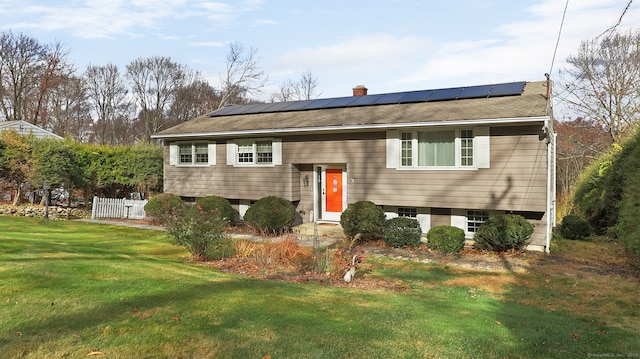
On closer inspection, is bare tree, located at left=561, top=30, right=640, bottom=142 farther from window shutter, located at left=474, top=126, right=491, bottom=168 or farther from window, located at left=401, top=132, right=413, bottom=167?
window, located at left=401, top=132, right=413, bottom=167

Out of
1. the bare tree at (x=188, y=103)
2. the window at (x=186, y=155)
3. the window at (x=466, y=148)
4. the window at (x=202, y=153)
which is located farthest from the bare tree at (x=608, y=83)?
the bare tree at (x=188, y=103)

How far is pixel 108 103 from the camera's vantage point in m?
46.5

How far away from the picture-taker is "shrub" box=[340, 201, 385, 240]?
12648 millimetres

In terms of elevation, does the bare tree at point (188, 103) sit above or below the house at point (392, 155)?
above

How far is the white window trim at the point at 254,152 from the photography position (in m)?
15.4

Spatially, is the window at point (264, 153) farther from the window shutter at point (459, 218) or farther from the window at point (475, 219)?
the window at point (475, 219)

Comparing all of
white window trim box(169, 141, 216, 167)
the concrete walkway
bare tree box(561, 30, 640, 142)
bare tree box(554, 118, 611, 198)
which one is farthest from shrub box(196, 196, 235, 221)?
bare tree box(561, 30, 640, 142)

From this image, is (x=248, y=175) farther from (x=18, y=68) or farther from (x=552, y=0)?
(x=18, y=68)

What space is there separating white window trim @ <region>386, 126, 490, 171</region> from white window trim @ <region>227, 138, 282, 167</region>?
14.4 ft

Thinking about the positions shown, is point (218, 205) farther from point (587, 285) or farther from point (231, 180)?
point (587, 285)

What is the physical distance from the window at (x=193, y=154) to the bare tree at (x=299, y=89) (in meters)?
30.5

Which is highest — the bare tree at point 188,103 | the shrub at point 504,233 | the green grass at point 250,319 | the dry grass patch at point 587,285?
the bare tree at point 188,103

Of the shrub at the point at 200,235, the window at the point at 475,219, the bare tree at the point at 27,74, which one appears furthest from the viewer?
the bare tree at the point at 27,74

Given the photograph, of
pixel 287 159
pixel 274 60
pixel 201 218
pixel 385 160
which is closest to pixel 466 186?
pixel 385 160
